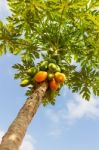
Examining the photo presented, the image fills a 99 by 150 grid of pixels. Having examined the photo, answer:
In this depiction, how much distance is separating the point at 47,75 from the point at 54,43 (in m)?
1.27

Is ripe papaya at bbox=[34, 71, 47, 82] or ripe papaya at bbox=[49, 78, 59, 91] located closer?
ripe papaya at bbox=[34, 71, 47, 82]

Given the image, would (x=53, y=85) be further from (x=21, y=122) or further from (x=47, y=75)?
(x=21, y=122)

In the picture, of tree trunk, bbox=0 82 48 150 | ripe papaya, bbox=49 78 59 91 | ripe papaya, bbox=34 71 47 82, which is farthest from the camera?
ripe papaya, bbox=49 78 59 91

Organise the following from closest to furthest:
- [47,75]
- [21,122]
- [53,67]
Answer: [21,122] < [47,75] < [53,67]

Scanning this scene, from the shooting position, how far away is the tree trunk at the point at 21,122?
452cm

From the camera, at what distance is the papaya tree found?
7.26 metres

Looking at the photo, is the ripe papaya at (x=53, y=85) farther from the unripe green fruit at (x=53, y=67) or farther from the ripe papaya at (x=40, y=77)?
the unripe green fruit at (x=53, y=67)

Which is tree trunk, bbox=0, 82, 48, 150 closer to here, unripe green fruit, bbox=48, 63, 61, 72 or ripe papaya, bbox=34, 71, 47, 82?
ripe papaya, bbox=34, 71, 47, 82

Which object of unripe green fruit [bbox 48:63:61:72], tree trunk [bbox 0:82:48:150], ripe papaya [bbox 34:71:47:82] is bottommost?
tree trunk [bbox 0:82:48:150]

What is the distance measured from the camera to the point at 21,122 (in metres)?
5.21

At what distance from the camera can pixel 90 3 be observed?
8.03 m

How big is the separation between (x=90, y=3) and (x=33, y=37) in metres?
1.81

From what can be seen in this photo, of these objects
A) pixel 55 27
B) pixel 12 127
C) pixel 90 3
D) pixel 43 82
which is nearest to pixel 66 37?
pixel 55 27

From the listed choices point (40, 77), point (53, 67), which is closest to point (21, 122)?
point (40, 77)
